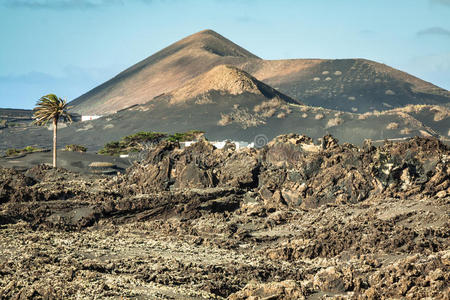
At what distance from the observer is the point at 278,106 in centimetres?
15212

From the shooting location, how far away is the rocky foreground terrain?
24.2 meters

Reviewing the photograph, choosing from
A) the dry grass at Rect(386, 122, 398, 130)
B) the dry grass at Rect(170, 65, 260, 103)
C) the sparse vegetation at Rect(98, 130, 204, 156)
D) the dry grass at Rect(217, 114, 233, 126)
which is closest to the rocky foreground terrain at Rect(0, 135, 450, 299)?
the sparse vegetation at Rect(98, 130, 204, 156)

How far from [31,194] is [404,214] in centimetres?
2538

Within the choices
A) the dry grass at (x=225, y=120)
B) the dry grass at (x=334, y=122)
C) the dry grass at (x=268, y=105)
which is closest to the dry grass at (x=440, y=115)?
the dry grass at (x=334, y=122)

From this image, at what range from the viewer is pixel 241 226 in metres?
44.9

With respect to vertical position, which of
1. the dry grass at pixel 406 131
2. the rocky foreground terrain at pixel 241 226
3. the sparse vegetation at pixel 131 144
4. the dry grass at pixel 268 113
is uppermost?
the dry grass at pixel 268 113

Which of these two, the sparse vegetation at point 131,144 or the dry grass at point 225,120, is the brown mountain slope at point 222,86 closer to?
the dry grass at point 225,120

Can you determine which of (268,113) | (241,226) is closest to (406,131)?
(268,113)

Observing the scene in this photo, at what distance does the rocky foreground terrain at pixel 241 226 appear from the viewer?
24.2 meters

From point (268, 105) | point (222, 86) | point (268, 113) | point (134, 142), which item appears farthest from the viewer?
point (222, 86)

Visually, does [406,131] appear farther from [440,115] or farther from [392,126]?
[440,115]

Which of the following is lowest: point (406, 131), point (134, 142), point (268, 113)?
point (134, 142)

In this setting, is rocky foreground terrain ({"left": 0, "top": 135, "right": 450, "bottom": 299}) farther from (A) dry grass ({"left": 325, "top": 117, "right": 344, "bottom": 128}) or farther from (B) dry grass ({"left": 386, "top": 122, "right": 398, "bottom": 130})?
(A) dry grass ({"left": 325, "top": 117, "right": 344, "bottom": 128})

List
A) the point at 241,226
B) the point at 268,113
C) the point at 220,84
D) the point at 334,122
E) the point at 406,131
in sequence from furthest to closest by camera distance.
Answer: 1. the point at 220,84
2. the point at 268,113
3. the point at 334,122
4. the point at 406,131
5. the point at 241,226
